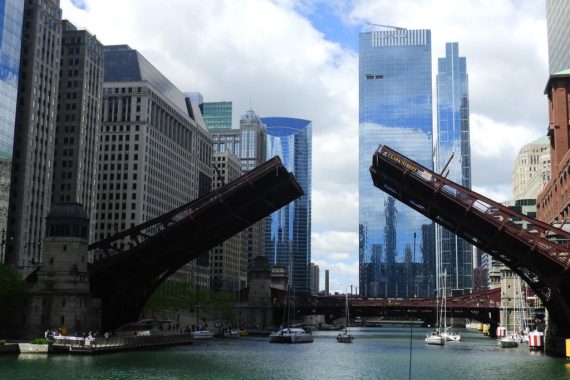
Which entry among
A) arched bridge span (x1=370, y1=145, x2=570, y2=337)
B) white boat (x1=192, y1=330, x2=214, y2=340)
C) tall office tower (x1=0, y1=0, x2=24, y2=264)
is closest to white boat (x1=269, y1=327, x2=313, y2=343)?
white boat (x1=192, y1=330, x2=214, y2=340)

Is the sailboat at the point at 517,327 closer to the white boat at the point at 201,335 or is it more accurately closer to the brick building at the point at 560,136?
the brick building at the point at 560,136

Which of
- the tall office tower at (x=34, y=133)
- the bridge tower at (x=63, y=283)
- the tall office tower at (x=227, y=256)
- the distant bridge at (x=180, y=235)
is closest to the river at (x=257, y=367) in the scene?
the bridge tower at (x=63, y=283)

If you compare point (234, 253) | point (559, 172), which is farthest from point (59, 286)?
point (234, 253)

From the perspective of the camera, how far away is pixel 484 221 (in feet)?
156

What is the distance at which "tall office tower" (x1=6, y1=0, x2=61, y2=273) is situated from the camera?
98.1 metres

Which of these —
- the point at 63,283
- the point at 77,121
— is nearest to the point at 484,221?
the point at 63,283

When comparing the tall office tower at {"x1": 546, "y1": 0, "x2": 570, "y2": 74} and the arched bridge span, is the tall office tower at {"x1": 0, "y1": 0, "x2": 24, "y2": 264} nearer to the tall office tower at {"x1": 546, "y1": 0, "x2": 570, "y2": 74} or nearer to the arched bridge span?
the arched bridge span

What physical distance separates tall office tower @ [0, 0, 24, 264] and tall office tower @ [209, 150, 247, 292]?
255 ft

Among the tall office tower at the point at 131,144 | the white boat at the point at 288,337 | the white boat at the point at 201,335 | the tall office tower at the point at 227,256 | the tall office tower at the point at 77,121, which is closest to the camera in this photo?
the white boat at the point at 201,335

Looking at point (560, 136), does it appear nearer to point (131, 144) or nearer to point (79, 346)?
point (79, 346)

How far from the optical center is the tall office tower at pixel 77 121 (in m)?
114

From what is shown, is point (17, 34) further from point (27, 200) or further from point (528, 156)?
point (528, 156)

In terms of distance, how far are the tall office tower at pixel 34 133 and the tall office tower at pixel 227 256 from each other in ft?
200

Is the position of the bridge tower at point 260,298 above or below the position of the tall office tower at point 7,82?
below
